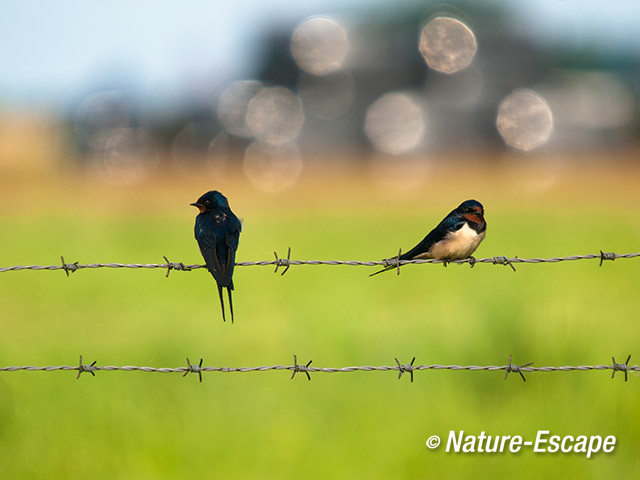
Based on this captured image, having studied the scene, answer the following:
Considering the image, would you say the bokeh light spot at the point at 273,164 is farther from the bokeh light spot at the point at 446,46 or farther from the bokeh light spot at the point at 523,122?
the bokeh light spot at the point at 523,122

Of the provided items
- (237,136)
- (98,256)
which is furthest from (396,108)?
(98,256)

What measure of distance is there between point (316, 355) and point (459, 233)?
13.2ft

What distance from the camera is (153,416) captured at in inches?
249

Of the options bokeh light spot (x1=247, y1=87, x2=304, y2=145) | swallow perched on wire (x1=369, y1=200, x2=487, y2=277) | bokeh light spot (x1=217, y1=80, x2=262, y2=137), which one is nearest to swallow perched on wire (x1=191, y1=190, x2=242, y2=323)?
swallow perched on wire (x1=369, y1=200, x2=487, y2=277)

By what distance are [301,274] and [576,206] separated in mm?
11902

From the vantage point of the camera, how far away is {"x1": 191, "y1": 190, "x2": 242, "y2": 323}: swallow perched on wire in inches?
183

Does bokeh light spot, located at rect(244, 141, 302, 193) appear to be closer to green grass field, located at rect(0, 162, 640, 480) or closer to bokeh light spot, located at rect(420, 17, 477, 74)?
bokeh light spot, located at rect(420, 17, 477, 74)

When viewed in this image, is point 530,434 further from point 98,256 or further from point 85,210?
point 85,210

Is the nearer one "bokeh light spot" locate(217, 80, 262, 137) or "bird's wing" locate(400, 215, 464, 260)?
"bird's wing" locate(400, 215, 464, 260)

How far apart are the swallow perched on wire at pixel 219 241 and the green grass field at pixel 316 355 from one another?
160cm

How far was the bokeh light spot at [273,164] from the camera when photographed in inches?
1778

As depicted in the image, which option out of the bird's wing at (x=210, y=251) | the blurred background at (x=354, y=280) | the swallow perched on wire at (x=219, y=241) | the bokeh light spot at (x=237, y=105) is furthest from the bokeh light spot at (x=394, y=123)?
the bird's wing at (x=210, y=251)

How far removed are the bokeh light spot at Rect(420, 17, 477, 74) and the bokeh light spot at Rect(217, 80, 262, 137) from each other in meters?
10.4

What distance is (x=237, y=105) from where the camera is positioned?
49.6 meters
